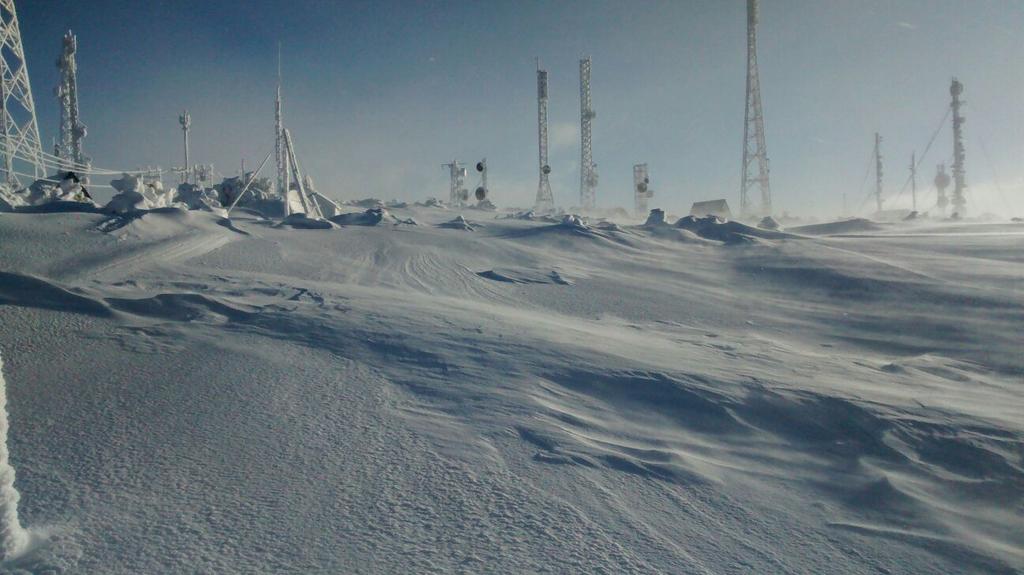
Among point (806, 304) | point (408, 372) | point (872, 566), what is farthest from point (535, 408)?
point (806, 304)

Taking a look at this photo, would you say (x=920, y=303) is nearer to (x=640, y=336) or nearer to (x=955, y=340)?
(x=955, y=340)

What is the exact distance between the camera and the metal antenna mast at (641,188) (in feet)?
101

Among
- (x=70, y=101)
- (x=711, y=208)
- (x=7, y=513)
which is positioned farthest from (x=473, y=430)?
(x=70, y=101)

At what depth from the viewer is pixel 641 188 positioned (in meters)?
30.7

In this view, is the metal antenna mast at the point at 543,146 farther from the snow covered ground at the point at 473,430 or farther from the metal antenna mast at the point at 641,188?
the snow covered ground at the point at 473,430

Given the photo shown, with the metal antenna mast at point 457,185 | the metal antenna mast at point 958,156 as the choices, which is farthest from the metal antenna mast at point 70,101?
the metal antenna mast at point 958,156

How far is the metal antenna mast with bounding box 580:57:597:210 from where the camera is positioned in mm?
33688

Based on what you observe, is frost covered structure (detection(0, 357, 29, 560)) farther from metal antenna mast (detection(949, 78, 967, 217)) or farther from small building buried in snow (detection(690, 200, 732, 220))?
metal antenna mast (detection(949, 78, 967, 217))

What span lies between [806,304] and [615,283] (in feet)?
6.46

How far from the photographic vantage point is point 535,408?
99.7 inches

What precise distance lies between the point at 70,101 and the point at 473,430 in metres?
27.0

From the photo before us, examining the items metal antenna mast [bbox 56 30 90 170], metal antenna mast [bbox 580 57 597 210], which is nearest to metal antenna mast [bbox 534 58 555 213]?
metal antenna mast [bbox 580 57 597 210]

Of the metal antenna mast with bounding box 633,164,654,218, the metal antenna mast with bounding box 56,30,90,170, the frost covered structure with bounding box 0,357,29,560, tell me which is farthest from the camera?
the metal antenna mast with bounding box 633,164,654,218

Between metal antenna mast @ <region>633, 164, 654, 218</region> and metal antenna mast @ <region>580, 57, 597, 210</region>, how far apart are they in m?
2.84
